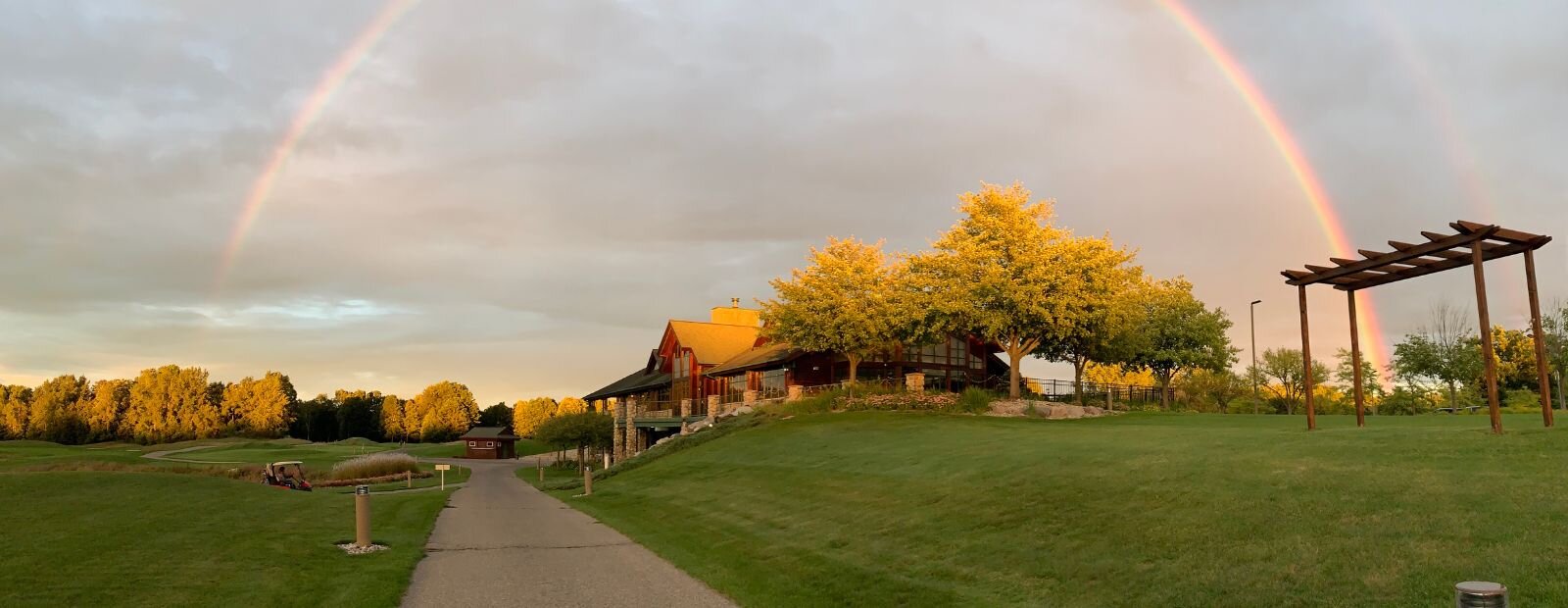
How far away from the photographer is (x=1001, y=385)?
199ft

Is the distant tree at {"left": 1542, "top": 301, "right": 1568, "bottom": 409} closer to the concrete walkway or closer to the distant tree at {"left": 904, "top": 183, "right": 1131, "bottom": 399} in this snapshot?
the distant tree at {"left": 904, "top": 183, "right": 1131, "bottom": 399}

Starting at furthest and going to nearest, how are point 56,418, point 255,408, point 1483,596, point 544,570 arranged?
point 255,408 → point 56,418 → point 544,570 → point 1483,596

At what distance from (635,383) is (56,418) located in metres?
103

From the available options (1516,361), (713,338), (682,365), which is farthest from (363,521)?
(1516,361)

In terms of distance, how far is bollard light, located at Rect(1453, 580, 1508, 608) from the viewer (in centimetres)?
556

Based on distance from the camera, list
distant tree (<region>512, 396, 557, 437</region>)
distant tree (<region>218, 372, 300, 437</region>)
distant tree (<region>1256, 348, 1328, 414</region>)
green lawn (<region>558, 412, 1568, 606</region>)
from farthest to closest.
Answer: distant tree (<region>512, 396, 557, 437</region>) < distant tree (<region>218, 372, 300, 437</region>) < distant tree (<region>1256, 348, 1328, 414</region>) < green lawn (<region>558, 412, 1568, 606</region>)

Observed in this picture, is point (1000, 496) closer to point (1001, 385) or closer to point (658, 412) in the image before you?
point (1001, 385)

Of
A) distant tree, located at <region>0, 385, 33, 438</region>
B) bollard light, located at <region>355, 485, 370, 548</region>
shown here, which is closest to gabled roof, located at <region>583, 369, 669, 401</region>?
bollard light, located at <region>355, 485, 370, 548</region>

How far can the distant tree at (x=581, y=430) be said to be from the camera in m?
71.3

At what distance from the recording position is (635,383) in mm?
82938

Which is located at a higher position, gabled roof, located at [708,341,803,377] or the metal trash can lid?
gabled roof, located at [708,341,803,377]

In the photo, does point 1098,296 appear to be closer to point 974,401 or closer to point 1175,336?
point 974,401

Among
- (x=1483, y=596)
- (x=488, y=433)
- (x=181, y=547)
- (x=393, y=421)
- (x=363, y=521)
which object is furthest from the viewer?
(x=393, y=421)

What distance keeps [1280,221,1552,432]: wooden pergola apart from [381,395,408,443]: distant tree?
6216 inches
